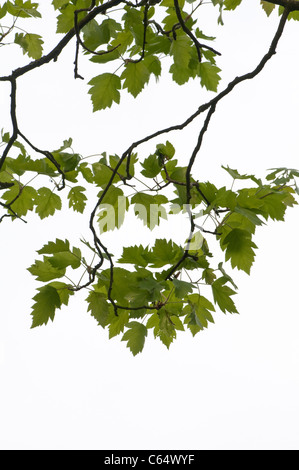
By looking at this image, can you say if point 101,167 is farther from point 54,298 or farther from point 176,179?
point 54,298

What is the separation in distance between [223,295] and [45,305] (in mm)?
412

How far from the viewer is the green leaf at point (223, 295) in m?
1.31

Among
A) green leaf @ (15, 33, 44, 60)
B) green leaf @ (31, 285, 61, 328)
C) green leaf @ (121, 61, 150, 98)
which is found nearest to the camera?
green leaf @ (31, 285, 61, 328)

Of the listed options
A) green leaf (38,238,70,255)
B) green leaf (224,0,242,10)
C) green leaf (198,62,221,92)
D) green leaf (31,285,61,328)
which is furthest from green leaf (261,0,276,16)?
green leaf (31,285,61,328)

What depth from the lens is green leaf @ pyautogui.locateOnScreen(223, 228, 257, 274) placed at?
4.19 ft

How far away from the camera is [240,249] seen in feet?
4.20

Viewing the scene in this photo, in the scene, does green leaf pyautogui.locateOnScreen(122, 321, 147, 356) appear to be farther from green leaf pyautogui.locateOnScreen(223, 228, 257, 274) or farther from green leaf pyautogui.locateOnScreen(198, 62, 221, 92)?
green leaf pyautogui.locateOnScreen(198, 62, 221, 92)

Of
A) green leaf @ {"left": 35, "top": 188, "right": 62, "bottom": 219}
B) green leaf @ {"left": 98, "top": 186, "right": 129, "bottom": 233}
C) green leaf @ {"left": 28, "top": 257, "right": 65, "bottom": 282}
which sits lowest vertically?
green leaf @ {"left": 28, "top": 257, "right": 65, "bottom": 282}

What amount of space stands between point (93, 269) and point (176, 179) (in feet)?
1.03

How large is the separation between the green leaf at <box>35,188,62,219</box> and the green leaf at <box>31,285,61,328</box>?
1.55 feet

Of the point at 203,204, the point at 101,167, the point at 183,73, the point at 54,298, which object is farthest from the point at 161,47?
the point at 54,298

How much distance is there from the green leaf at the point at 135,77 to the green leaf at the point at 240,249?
1.66 ft

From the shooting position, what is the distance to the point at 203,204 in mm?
1344

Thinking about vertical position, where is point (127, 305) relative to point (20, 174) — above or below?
below
